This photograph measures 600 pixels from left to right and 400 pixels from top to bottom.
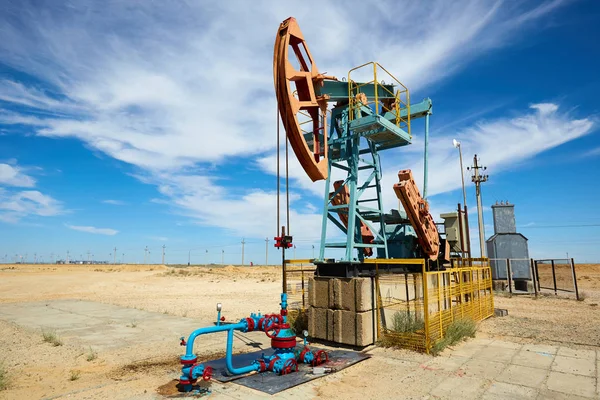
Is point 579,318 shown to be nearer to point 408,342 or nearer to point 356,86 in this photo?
point 408,342

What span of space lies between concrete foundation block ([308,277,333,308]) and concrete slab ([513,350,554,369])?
13.5ft

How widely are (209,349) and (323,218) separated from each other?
4.45 meters

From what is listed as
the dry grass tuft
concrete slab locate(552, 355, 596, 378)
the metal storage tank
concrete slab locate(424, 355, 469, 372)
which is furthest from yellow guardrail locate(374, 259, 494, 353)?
the metal storage tank

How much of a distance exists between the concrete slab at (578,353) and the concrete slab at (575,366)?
25 centimetres

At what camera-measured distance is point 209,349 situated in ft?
29.5

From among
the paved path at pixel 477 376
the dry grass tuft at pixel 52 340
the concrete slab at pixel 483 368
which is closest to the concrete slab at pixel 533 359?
the paved path at pixel 477 376

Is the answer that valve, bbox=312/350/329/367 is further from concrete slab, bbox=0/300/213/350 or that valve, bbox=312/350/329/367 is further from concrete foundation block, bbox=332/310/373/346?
concrete slab, bbox=0/300/213/350

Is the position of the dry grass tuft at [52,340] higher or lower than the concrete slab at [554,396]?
higher

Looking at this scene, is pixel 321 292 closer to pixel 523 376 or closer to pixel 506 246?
pixel 523 376

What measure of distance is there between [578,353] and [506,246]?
55.9ft

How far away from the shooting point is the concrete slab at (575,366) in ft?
22.4

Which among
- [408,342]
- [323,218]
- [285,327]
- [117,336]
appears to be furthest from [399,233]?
[117,336]

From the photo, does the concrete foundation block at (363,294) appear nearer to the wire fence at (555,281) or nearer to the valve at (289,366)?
the valve at (289,366)

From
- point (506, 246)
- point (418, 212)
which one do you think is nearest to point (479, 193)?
point (506, 246)
